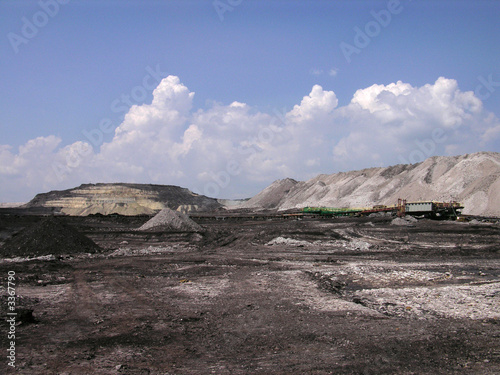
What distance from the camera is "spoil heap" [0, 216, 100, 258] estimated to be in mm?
21109

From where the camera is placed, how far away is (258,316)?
875 centimetres

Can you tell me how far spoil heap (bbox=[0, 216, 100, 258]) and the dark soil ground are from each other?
278cm

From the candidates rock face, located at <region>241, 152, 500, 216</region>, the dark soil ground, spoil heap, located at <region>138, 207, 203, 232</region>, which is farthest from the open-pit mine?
rock face, located at <region>241, 152, 500, 216</region>

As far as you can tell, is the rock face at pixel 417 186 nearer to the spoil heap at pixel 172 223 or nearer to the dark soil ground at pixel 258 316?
the dark soil ground at pixel 258 316

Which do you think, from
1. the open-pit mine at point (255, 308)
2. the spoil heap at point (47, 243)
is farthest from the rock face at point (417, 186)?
the spoil heap at point (47, 243)

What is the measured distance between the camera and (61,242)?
2239cm

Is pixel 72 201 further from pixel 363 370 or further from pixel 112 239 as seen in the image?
pixel 363 370

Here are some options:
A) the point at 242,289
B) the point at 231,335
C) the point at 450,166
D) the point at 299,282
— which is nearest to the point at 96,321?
the point at 231,335

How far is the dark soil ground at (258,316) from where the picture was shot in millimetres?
5961

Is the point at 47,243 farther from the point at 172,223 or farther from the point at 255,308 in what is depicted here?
the point at 255,308

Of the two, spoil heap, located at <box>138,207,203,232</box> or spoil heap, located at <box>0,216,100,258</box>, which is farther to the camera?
spoil heap, located at <box>138,207,203,232</box>

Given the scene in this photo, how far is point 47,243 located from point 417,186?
183 feet

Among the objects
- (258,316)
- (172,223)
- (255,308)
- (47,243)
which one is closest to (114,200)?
(172,223)

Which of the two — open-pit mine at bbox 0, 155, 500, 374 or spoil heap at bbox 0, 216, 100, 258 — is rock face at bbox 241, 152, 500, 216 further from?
spoil heap at bbox 0, 216, 100, 258
